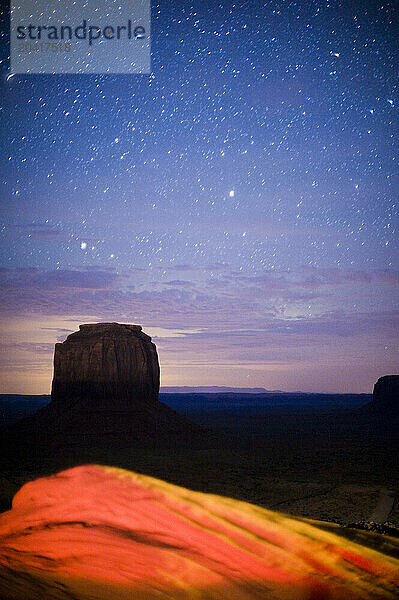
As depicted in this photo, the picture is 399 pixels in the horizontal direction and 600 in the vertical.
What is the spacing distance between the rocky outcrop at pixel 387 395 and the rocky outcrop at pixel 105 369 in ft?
202

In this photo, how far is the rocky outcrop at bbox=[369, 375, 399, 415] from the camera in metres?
88.4

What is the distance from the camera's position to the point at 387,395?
91875mm

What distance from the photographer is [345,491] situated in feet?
64.6

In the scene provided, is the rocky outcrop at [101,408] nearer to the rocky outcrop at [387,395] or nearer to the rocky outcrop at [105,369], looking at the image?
the rocky outcrop at [105,369]

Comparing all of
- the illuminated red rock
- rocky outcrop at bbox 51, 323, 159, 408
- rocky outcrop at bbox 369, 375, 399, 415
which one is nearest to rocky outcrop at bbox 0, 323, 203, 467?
rocky outcrop at bbox 51, 323, 159, 408

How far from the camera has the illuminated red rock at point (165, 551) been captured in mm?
4715

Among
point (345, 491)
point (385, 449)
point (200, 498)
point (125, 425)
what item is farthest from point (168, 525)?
point (385, 449)

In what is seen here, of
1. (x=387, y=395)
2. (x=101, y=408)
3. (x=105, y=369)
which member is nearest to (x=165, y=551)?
(x=101, y=408)

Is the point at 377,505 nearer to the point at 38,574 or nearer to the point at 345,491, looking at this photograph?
the point at 345,491

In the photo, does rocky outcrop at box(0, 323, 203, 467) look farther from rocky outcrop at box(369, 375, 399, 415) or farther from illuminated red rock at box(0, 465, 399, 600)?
rocky outcrop at box(369, 375, 399, 415)

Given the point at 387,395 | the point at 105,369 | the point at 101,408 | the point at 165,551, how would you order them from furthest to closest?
1. the point at 387,395
2. the point at 105,369
3. the point at 101,408
4. the point at 165,551

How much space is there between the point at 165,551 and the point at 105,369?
1595 inches

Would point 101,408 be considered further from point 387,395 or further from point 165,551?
point 387,395

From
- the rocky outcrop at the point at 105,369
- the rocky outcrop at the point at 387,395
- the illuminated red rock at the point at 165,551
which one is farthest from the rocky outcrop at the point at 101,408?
the rocky outcrop at the point at 387,395
